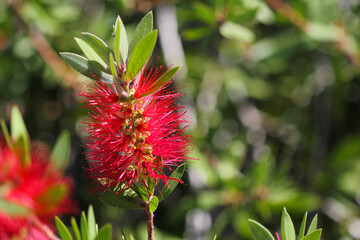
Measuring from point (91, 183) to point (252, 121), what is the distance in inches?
63.5

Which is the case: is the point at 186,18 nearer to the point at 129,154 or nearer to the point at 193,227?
the point at 193,227

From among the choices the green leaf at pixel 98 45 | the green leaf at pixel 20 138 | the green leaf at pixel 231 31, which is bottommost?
the green leaf at pixel 20 138

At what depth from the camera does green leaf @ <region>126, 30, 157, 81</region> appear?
0.71 metres

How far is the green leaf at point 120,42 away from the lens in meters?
0.71

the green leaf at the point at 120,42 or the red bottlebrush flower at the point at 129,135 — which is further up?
the green leaf at the point at 120,42

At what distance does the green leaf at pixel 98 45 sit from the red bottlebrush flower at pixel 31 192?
448 mm

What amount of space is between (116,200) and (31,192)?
0.53 metres

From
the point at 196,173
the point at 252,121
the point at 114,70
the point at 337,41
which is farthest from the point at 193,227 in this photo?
the point at 114,70

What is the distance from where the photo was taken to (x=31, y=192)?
4.17 ft

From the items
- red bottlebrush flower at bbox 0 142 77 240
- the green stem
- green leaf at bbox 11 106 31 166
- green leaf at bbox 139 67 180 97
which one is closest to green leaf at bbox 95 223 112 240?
the green stem

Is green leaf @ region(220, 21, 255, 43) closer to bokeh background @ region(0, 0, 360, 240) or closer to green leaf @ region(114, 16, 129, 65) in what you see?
bokeh background @ region(0, 0, 360, 240)

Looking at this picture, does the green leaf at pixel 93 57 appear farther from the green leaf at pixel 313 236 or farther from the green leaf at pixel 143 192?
the green leaf at pixel 313 236

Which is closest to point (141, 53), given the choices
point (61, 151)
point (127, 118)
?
point (127, 118)

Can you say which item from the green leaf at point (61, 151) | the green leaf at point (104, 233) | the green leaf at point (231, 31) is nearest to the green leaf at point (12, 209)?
the green leaf at point (104, 233)
